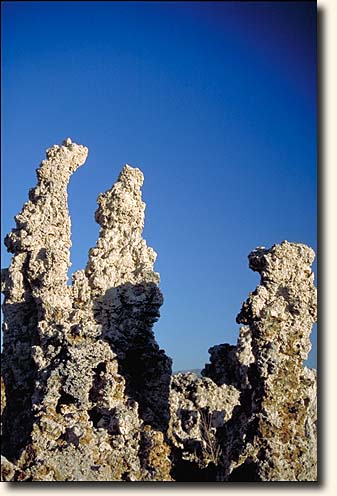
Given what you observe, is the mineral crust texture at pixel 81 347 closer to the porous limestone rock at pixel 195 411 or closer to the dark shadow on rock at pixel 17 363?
Result: the dark shadow on rock at pixel 17 363

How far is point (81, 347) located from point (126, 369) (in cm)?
124

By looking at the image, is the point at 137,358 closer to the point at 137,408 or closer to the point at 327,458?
the point at 137,408

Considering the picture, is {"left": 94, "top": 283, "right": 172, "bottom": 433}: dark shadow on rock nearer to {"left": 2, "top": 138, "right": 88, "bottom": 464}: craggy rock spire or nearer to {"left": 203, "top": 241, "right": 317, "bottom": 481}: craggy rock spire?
{"left": 2, "top": 138, "right": 88, "bottom": 464}: craggy rock spire

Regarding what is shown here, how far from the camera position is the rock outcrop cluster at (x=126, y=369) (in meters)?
10.1

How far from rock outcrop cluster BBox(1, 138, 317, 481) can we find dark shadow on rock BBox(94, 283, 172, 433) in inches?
0.8

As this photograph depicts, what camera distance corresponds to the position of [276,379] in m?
10.1

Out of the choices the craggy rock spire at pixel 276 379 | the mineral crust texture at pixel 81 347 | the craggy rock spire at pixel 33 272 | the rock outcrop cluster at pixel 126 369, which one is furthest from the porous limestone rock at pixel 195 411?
the craggy rock spire at pixel 33 272

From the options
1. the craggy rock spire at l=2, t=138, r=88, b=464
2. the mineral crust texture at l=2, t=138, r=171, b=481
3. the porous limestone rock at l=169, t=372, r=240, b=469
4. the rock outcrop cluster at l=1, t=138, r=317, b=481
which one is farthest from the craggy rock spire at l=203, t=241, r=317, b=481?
the craggy rock spire at l=2, t=138, r=88, b=464

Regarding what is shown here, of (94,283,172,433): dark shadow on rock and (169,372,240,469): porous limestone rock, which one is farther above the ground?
(94,283,172,433): dark shadow on rock

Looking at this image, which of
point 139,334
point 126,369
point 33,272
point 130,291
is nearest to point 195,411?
point 126,369

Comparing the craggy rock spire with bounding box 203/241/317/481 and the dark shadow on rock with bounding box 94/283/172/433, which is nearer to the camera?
the craggy rock spire with bounding box 203/241/317/481

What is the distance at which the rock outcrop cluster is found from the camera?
396 inches

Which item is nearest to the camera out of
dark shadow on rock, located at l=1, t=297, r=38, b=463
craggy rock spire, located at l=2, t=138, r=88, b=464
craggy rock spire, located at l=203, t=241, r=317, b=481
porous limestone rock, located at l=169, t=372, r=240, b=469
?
craggy rock spire, located at l=203, t=241, r=317, b=481

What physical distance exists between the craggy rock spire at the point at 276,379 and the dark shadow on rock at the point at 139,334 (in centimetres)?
171
